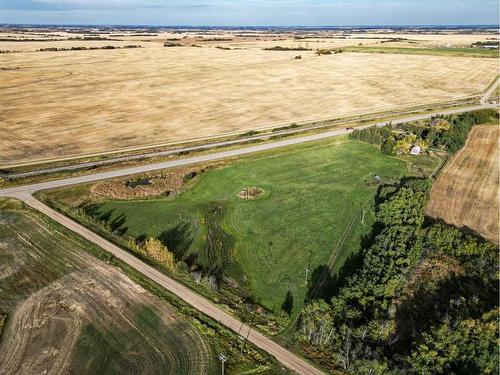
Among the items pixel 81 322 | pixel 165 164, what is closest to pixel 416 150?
pixel 165 164

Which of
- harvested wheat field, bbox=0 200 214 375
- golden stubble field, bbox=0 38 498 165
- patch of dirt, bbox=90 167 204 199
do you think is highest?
harvested wheat field, bbox=0 200 214 375

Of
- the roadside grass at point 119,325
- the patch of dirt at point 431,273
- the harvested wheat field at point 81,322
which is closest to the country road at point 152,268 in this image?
the roadside grass at point 119,325

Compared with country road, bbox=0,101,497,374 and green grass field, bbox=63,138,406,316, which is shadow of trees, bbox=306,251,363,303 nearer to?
green grass field, bbox=63,138,406,316

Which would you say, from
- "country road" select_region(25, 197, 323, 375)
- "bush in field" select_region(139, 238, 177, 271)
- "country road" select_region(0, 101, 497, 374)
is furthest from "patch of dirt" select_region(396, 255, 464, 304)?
"bush in field" select_region(139, 238, 177, 271)

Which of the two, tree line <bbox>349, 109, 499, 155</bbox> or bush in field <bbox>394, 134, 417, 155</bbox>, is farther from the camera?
tree line <bbox>349, 109, 499, 155</bbox>

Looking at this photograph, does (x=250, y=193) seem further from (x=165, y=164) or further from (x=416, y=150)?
(x=416, y=150)

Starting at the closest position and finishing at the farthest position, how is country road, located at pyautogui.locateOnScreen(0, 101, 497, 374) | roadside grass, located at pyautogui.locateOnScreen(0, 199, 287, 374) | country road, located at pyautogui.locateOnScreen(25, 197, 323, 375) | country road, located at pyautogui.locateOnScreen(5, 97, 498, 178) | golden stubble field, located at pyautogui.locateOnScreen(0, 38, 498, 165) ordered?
roadside grass, located at pyautogui.locateOnScreen(0, 199, 287, 374)
country road, located at pyautogui.locateOnScreen(25, 197, 323, 375)
country road, located at pyautogui.locateOnScreen(0, 101, 497, 374)
country road, located at pyautogui.locateOnScreen(5, 97, 498, 178)
golden stubble field, located at pyautogui.locateOnScreen(0, 38, 498, 165)

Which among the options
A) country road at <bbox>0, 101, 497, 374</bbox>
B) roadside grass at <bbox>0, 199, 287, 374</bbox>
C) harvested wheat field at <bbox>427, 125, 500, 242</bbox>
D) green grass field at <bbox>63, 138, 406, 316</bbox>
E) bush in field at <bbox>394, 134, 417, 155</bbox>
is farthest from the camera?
bush in field at <bbox>394, 134, 417, 155</bbox>
